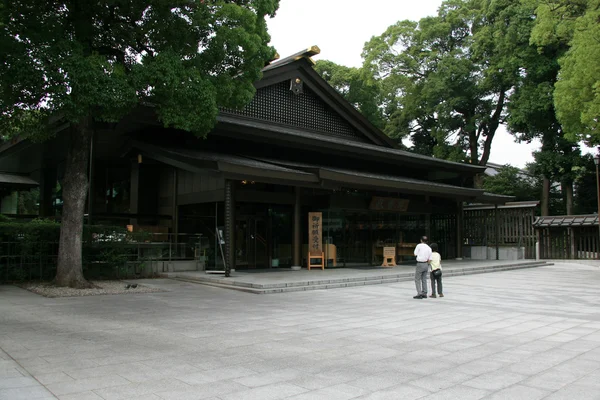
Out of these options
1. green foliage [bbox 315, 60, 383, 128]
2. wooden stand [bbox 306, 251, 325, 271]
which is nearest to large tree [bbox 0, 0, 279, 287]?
wooden stand [bbox 306, 251, 325, 271]

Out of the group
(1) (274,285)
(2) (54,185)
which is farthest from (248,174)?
(2) (54,185)

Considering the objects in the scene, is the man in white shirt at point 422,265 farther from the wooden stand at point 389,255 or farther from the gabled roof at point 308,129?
the wooden stand at point 389,255

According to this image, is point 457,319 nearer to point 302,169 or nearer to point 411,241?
point 302,169

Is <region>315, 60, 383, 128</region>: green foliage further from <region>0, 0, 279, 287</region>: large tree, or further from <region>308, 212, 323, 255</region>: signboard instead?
<region>0, 0, 279, 287</region>: large tree

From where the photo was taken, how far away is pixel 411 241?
21.3m

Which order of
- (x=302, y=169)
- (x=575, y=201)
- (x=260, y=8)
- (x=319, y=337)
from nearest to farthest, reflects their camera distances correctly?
(x=319, y=337)
(x=260, y=8)
(x=302, y=169)
(x=575, y=201)

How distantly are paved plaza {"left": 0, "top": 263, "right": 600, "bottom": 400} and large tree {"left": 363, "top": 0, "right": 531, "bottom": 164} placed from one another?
22.6 meters

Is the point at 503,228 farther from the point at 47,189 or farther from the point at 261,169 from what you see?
the point at 47,189

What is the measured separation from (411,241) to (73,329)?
54.9ft

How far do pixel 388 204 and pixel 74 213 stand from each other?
41.4 feet

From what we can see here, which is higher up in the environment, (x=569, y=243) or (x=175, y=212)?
(x=175, y=212)

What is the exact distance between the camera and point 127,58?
1207cm

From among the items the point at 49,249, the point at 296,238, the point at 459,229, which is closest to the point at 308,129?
the point at 296,238

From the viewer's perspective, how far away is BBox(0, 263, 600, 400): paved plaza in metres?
4.35
